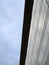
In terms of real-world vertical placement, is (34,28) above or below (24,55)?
above

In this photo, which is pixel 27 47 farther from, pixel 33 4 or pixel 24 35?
pixel 33 4

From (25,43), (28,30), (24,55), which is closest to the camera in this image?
(28,30)

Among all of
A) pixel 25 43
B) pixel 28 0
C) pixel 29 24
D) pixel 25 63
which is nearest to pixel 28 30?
pixel 29 24

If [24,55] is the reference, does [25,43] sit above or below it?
above

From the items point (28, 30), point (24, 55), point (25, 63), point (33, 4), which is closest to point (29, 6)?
point (33, 4)

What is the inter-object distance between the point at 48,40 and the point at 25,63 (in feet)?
14.6

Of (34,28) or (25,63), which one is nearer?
(34,28)

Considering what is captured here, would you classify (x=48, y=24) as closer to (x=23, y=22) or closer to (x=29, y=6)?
(x=29, y=6)

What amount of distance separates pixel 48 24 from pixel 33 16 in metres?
2.06

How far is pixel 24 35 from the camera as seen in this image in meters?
6.21

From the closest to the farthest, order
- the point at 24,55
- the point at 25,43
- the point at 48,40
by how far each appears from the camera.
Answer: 1. the point at 48,40
2. the point at 25,43
3. the point at 24,55

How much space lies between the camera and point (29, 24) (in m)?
5.75

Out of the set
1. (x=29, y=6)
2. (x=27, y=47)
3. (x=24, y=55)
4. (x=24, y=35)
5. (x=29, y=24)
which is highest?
(x=29, y=6)

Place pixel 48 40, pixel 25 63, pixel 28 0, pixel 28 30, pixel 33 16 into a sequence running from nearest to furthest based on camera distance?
pixel 48 40, pixel 28 0, pixel 33 16, pixel 28 30, pixel 25 63
